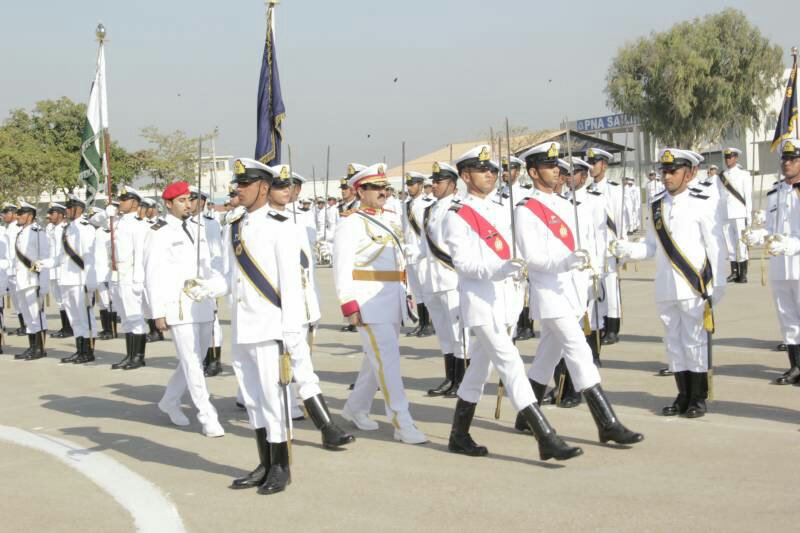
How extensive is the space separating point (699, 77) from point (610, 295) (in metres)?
40.1

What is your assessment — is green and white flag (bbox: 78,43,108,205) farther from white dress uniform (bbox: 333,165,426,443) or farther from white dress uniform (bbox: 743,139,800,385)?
Answer: white dress uniform (bbox: 743,139,800,385)

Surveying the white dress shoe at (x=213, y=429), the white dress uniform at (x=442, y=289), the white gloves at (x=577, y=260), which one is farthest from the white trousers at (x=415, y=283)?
the white gloves at (x=577, y=260)

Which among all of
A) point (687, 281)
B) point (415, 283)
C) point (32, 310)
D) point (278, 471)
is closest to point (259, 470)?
point (278, 471)

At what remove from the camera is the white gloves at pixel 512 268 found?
20.9ft

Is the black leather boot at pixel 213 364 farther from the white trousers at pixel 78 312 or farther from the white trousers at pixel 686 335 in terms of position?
the white trousers at pixel 686 335

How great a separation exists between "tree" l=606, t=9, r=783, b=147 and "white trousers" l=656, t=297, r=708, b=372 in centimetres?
4257

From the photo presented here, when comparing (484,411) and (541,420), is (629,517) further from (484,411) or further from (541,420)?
(484,411)

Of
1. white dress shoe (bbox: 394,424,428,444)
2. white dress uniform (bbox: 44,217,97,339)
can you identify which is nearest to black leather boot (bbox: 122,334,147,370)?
white dress uniform (bbox: 44,217,97,339)

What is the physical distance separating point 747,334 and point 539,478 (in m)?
6.62

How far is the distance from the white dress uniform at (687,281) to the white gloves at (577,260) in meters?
1.35

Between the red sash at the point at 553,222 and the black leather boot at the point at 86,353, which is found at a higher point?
the red sash at the point at 553,222

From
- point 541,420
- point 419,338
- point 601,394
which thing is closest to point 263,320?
point 541,420

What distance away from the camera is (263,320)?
6473 mm

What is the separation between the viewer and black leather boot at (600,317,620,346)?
11.9 m
